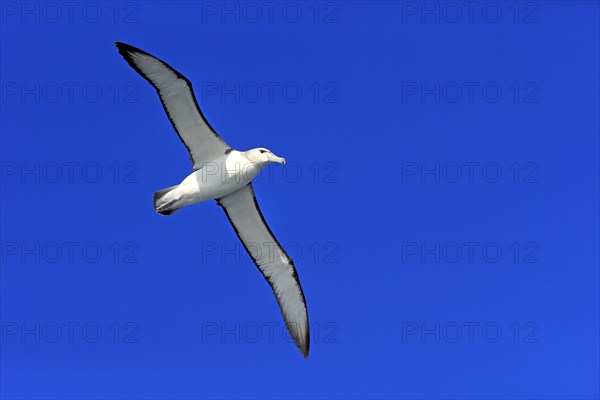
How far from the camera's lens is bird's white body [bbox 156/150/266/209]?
2114 cm

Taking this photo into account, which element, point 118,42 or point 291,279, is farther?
point 291,279

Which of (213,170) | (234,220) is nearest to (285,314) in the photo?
(234,220)

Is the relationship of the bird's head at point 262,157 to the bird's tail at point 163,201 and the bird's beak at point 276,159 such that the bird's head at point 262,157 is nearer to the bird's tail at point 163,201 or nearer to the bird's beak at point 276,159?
the bird's beak at point 276,159

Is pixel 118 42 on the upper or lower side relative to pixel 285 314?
upper

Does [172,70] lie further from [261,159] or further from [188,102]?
[261,159]

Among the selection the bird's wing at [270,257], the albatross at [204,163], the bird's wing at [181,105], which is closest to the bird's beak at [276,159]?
the albatross at [204,163]

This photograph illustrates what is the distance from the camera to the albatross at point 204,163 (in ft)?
67.9

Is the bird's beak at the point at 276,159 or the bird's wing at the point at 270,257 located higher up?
the bird's beak at the point at 276,159

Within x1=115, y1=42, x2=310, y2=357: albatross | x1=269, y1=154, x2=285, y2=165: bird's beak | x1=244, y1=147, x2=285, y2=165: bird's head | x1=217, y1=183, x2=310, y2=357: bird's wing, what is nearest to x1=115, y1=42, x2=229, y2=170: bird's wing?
x1=115, y1=42, x2=310, y2=357: albatross

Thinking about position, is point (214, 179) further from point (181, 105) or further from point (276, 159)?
point (181, 105)

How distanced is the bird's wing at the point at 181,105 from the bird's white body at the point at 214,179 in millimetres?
353

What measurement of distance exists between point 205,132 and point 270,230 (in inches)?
123

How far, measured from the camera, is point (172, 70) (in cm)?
2058

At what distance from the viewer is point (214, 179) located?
21.2 m
